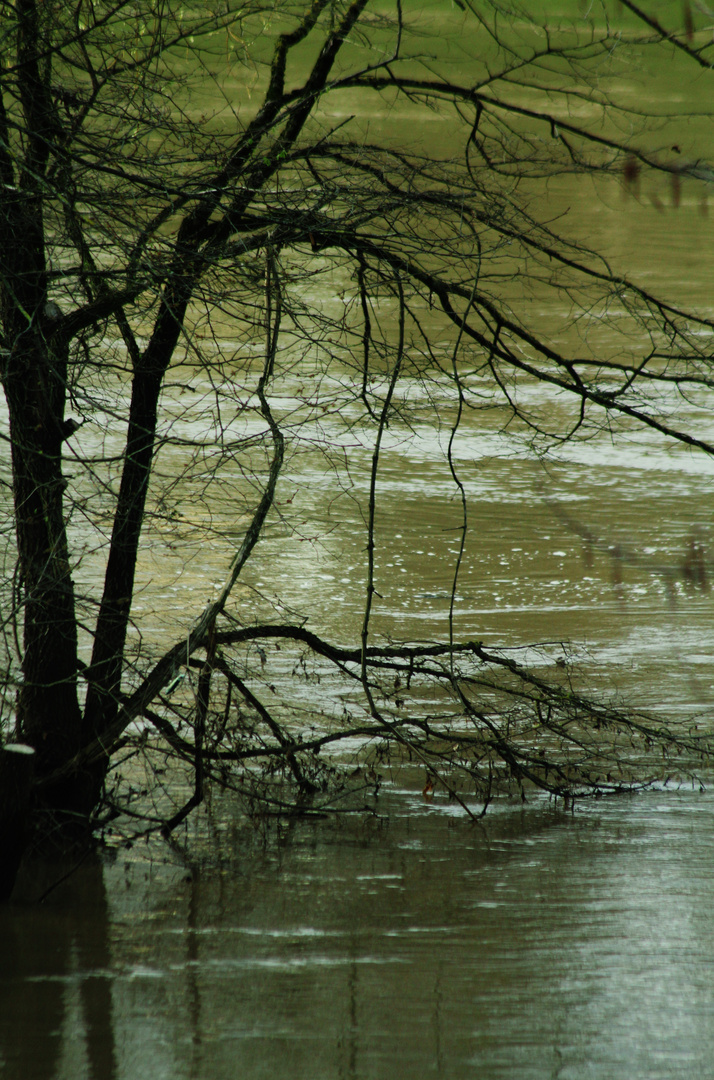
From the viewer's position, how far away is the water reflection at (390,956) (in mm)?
3551

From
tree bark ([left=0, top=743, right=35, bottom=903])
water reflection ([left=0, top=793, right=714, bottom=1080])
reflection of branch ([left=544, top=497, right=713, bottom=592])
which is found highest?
reflection of branch ([left=544, top=497, right=713, bottom=592])

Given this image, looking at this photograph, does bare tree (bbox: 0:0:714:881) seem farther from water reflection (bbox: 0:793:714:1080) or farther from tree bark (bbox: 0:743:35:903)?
water reflection (bbox: 0:793:714:1080)

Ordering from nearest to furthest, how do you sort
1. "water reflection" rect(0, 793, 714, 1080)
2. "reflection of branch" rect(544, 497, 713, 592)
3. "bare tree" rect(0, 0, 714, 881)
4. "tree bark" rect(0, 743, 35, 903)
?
"water reflection" rect(0, 793, 714, 1080) < "bare tree" rect(0, 0, 714, 881) < "tree bark" rect(0, 743, 35, 903) < "reflection of branch" rect(544, 497, 713, 592)

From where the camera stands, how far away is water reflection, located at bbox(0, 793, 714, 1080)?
3551 mm

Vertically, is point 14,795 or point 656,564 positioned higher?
point 656,564

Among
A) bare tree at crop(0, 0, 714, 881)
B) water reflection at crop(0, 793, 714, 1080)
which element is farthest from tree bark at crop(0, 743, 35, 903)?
water reflection at crop(0, 793, 714, 1080)

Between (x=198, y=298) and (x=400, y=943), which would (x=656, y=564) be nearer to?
(x=400, y=943)

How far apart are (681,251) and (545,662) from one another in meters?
12.5

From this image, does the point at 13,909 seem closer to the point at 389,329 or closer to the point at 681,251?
the point at 389,329

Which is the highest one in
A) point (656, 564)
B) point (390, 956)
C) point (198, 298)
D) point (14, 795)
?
point (198, 298)

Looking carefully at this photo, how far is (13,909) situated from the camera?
4535 millimetres

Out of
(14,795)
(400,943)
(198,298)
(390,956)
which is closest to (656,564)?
(400,943)

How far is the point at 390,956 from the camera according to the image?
4.20 m

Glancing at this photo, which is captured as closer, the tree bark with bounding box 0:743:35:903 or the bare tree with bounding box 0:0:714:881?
the bare tree with bounding box 0:0:714:881
